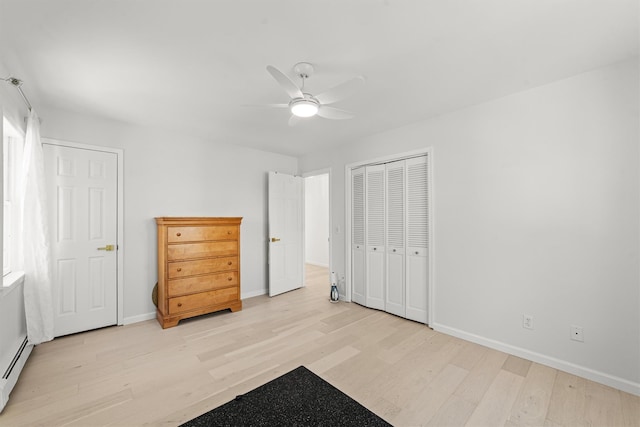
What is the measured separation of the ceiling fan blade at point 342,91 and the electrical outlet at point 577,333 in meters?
2.62

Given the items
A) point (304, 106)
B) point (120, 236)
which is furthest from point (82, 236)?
point (304, 106)

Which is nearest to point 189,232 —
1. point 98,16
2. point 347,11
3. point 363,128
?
point 98,16

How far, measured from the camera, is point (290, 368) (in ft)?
7.83

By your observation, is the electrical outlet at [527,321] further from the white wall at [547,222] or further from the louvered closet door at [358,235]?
the louvered closet door at [358,235]

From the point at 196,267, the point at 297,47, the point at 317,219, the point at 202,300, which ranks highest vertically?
the point at 297,47

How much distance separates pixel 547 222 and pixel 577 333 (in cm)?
93

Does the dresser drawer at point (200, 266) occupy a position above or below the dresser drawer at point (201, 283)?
above

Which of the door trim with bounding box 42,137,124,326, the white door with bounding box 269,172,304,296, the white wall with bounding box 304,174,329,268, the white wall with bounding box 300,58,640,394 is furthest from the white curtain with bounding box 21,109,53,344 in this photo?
the white wall with bounding box 304,174,329,268

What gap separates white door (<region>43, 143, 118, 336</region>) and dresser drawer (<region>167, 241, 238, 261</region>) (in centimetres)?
69

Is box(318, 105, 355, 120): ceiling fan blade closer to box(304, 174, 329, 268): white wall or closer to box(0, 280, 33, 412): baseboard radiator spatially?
box(0, 280, 33, 412): baseboard radiator

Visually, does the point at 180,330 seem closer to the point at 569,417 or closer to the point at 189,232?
the point at 189,232

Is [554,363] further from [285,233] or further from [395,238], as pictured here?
[285,233]

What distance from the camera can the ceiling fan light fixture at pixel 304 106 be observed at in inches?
81.4

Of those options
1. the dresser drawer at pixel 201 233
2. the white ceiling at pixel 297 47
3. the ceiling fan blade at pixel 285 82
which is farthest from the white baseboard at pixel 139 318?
the ceiling fan blade at pixel 285 82
